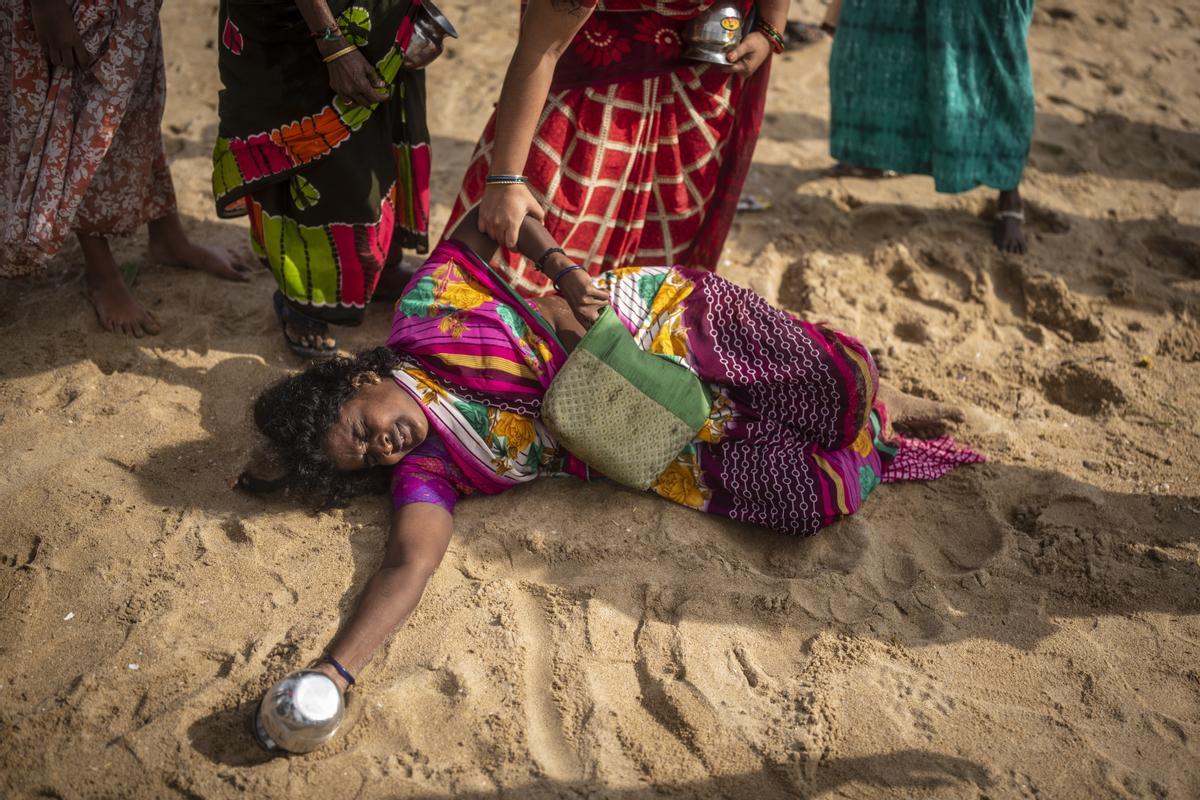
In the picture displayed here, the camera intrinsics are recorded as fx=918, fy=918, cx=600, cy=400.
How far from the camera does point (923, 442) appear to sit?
2.91m

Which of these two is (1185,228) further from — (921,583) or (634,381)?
(634,381)

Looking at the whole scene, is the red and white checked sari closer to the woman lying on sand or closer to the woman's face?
the woman lying on sand

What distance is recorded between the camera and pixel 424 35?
2797 millimetres

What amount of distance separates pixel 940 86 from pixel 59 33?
3.19 meters

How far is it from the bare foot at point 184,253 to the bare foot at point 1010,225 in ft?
10.2

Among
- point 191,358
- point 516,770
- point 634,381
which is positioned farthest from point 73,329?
point 516,770

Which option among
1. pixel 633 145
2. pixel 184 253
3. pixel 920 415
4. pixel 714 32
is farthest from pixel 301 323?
pixel 920 415

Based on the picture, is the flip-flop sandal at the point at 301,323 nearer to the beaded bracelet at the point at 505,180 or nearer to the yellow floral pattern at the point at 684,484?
the beaded bracelet at the point at 505,180

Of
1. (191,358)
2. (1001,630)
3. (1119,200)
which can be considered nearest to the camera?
(1001,630)

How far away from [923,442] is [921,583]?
59 cm

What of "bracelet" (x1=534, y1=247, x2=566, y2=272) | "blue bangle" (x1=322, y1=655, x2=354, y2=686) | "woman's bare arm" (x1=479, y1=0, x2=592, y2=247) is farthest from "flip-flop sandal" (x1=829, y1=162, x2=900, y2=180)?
"blue bangle" (x1=322, y1=655, x2=354, y2=686)

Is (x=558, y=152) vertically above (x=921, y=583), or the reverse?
(x=558, y=152)

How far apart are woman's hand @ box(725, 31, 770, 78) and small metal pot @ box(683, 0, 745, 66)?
0.04 meters

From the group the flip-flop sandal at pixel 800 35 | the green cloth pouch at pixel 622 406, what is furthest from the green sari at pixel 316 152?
the flip-flop sandal at pixel 800 35
